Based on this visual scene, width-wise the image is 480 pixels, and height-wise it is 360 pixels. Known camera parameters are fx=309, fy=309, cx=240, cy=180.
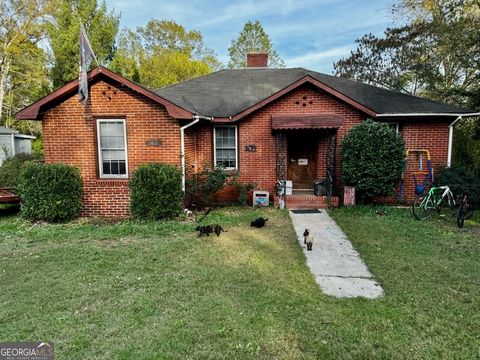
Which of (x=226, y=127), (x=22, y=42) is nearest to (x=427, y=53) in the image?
(x=226, y=127)

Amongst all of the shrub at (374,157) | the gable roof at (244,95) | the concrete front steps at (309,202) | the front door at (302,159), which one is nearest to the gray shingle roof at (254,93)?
the gable roof at (244,95)

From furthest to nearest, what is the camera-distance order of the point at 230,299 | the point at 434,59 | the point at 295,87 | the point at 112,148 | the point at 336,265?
the point at 434,59, the point at 295,87, the point at 112,148, the point at 336,265, the point at 230,299

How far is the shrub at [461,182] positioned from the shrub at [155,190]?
294 inches

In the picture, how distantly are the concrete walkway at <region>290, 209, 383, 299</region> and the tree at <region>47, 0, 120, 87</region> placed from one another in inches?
586

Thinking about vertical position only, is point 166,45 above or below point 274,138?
above

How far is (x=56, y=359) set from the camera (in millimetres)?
2936

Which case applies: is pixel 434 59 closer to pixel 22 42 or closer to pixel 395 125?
pixel 395 125

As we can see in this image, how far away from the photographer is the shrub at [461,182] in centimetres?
832

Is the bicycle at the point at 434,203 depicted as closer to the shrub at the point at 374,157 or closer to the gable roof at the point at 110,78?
the shrub at the point at 374,157

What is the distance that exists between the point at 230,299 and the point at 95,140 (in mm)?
6717

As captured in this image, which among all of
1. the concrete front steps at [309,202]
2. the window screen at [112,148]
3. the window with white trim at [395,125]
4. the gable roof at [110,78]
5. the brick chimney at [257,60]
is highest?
the brick chimney at [257,60]

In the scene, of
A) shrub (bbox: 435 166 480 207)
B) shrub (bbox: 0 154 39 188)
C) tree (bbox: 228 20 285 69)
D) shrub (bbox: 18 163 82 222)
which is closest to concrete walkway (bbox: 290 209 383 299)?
shrub (bbox: 435 166 480 207)

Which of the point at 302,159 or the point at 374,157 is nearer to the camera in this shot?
the point at 374,157

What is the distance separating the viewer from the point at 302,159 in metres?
11.0
